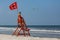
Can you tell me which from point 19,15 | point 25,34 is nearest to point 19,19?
point 19,15

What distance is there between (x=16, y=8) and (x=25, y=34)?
2137 millimetres

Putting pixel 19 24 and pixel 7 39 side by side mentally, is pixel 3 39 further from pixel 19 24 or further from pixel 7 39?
pixel 19 24

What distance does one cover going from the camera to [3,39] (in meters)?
15.5

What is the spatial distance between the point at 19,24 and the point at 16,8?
1.27 m

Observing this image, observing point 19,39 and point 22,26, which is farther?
point 22,26

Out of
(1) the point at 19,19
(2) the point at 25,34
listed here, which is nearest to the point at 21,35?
(2) the point at 25,34

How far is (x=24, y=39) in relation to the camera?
1548cm

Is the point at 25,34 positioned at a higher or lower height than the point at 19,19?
lower

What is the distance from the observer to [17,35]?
17453mm

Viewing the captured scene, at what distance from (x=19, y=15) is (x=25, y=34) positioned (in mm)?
1622

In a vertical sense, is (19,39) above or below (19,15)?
below

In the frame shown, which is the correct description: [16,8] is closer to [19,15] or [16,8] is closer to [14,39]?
[19,15]

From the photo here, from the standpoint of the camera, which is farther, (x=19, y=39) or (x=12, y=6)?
(x=12, y=6)

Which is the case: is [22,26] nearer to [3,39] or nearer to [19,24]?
[19,24]
